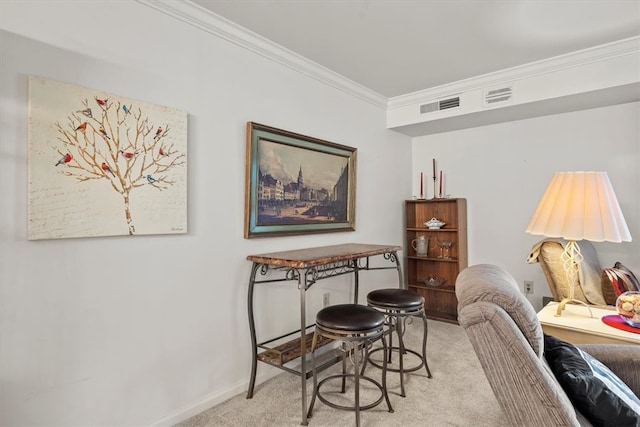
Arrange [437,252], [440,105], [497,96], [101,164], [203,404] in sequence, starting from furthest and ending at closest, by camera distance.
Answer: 1. [437,252]
2. [440,105]
3. [497,96]
4. [203,404]
5. [101,164]

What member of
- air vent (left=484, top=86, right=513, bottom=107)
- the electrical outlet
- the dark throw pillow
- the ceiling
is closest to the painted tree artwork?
the ceiling

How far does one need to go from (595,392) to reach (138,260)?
2.08 m

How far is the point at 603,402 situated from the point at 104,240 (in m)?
2.20

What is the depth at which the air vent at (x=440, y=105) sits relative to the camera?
136 inches

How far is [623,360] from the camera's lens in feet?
5.06

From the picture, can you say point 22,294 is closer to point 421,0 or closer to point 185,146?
point 185,146

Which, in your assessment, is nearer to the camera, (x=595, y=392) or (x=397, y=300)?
(x=595, y=392)

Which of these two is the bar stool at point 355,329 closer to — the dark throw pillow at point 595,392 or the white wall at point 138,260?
the white wall at point 138,260

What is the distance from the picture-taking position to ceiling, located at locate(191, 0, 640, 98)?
2.15 m

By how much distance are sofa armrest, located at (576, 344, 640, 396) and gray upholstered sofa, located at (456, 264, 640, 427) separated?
464 millimetres

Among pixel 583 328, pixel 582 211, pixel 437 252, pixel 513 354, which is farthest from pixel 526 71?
pixel 513 354

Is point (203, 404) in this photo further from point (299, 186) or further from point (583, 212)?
point (583, 212)

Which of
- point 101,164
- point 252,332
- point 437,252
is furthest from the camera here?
point 437,252

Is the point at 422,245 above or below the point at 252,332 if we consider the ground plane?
above
